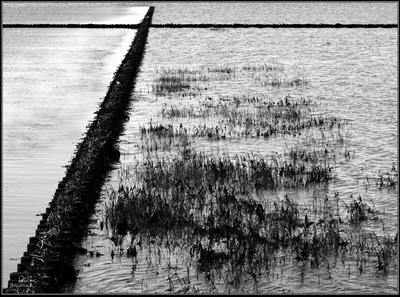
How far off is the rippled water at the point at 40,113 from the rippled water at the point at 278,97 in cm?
93

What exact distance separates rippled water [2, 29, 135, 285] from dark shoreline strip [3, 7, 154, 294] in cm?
40

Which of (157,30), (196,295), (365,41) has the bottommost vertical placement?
(196,295)

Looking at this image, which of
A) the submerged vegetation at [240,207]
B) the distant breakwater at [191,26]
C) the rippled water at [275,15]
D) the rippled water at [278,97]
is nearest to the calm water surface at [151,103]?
the rippled water at [278,97]

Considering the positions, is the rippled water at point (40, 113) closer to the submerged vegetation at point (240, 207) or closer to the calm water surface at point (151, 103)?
the calm water surface at point (151, 103)

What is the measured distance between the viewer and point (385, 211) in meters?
11.5

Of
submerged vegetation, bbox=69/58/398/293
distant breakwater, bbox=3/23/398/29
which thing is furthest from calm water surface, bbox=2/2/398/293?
distant breakwater, bbox=3/23/398/29

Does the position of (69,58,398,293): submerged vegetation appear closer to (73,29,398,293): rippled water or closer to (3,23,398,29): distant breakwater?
(73,29,398,293): rippled water

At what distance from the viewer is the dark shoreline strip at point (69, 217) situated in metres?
8.40

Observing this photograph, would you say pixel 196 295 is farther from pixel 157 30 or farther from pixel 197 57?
pixel 157 30

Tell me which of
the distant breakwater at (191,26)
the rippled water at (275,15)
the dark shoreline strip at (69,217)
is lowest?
the dark shoreline strip at (69,217)

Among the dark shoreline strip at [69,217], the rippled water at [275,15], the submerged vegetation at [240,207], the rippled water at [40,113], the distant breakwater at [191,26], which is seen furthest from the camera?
the rippled water at [275,15]

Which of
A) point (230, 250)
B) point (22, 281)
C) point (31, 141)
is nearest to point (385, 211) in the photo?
point (230, 250)

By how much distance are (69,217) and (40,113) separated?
31.8ft

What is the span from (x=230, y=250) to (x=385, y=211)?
9.43 feet
